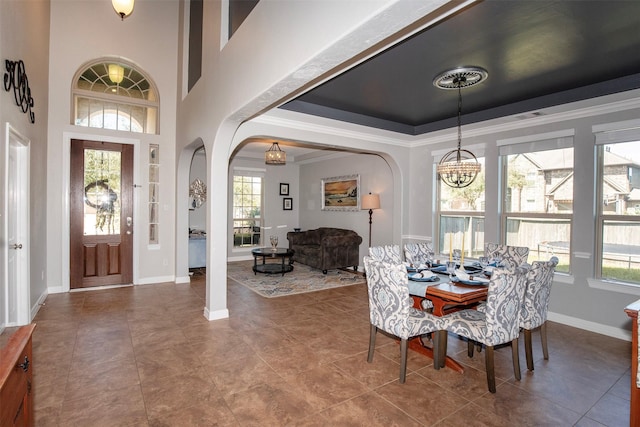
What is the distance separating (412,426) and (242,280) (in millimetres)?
4519

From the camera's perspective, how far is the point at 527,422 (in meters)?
2.18

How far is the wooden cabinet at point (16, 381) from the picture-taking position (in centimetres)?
105

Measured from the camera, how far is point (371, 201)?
21.6 ft

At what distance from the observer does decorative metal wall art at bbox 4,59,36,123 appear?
10.3 feet

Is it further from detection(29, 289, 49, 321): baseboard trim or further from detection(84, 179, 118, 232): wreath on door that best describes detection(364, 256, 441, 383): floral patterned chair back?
detection(84, 179, 118, 232): wreath on door

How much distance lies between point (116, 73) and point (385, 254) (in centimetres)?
535

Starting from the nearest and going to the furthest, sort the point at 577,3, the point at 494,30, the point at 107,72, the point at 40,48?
the point at 577,3, the point at 494,30, the point at 40,48, the point at 107,72

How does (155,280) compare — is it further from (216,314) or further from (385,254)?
(385,254)

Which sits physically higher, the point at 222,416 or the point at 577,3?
the point at 577,3

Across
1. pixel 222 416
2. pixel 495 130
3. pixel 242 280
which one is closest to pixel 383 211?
pixel 495 130

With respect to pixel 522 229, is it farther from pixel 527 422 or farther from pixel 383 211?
pixel 527 422

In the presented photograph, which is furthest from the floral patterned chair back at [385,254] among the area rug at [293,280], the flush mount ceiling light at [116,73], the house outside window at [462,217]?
the flush mount ceiling light at [116,73]

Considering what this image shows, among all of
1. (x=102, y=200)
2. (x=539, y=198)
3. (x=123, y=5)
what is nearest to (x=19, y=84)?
(x=123, y=5)

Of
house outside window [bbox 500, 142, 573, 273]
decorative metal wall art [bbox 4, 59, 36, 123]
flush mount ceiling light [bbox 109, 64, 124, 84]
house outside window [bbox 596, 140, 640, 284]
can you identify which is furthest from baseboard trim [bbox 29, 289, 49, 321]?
house outside window [bbox 596, 140, 640, 284]
